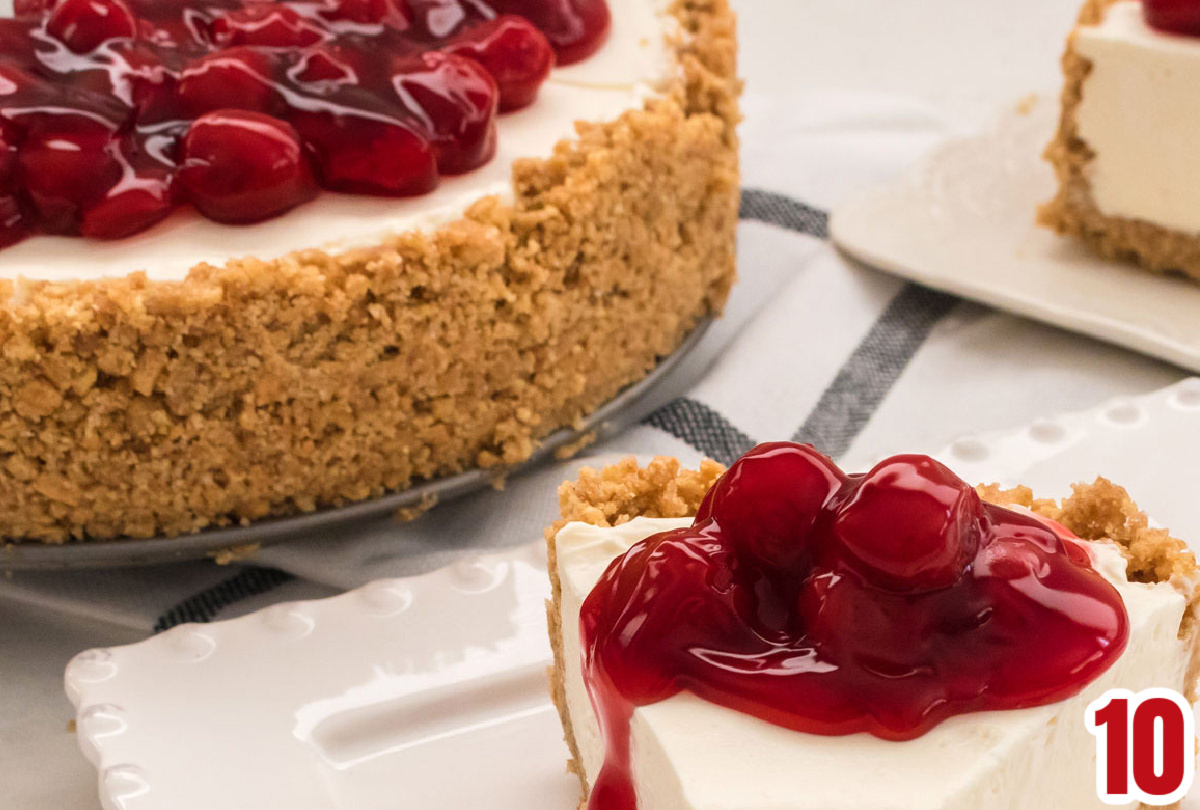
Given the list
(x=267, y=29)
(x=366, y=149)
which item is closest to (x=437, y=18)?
(x=267, y=29)

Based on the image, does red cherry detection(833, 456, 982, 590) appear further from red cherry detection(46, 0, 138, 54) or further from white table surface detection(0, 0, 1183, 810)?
red cherry detection(46, 0, 138, 54)

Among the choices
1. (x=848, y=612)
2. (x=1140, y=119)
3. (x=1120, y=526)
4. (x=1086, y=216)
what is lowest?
(x=1086, y=216)

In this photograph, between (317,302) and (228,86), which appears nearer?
(317,302)

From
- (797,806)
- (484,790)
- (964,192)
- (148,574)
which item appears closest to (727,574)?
(797,806)

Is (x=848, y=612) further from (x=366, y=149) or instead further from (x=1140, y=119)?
(x=1140, y=119)

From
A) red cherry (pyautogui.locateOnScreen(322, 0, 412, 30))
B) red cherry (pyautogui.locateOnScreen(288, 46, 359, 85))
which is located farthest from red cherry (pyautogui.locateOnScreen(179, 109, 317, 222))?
red cherry (pyautogui.locateOnScreen(322, 0, 412, 30))

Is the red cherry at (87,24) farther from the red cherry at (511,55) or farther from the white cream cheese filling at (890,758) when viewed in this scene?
the white cream cheese filling at (890,758)

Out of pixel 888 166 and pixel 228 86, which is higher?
pixel 228 86

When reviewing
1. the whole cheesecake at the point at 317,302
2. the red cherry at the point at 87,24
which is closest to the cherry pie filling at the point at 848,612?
the whole cheesecake at the point at 317,302
